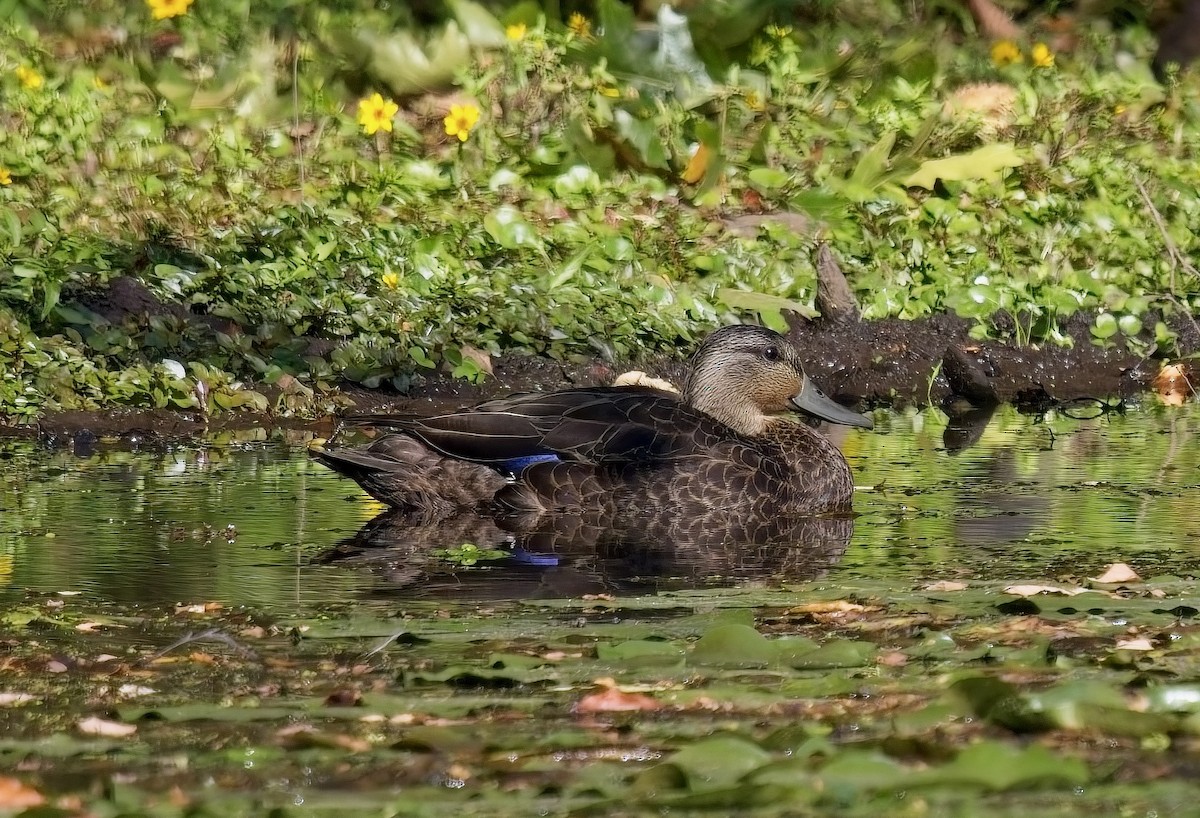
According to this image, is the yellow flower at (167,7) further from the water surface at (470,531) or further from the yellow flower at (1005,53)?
the yellow flower at (1005,53)

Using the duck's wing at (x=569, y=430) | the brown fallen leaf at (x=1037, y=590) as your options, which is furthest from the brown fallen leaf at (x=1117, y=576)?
the duck's wing at (x=569, y=430)

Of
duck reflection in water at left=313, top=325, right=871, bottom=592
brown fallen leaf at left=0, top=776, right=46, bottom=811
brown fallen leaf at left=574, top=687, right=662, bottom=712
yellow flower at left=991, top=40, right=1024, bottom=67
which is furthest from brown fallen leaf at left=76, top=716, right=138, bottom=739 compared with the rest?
yellow flower at left=991, top=40, right=1024, bottom=67

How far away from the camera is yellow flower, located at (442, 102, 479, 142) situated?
12.7 metres

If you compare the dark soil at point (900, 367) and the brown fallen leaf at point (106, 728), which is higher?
the dark soil at point (900, 367)

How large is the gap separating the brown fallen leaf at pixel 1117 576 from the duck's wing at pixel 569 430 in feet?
7.41

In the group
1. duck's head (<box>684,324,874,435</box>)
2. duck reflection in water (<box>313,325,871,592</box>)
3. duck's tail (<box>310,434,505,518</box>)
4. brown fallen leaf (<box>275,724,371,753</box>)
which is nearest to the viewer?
brown fallen leaf (<box>275,724,371,753</box>)

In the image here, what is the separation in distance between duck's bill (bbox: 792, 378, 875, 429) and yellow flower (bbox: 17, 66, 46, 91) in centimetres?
643

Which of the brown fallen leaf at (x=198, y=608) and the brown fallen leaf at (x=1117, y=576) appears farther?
the brown fallen leaf at (x=1117, y=576)

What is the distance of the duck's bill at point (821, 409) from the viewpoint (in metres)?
8.86

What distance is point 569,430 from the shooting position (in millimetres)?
7719

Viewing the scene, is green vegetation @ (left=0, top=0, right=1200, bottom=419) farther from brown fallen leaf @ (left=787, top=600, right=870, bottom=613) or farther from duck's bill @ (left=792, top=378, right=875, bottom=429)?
brown fallen leaf @ (left=787, top=600, right=870, bottom=613)

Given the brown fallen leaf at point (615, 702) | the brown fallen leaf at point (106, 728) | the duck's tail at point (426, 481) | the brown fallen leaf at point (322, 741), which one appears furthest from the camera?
the duck's tail at point (426, 481)

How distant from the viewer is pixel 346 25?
539 inches

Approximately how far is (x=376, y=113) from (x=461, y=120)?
53 cm
